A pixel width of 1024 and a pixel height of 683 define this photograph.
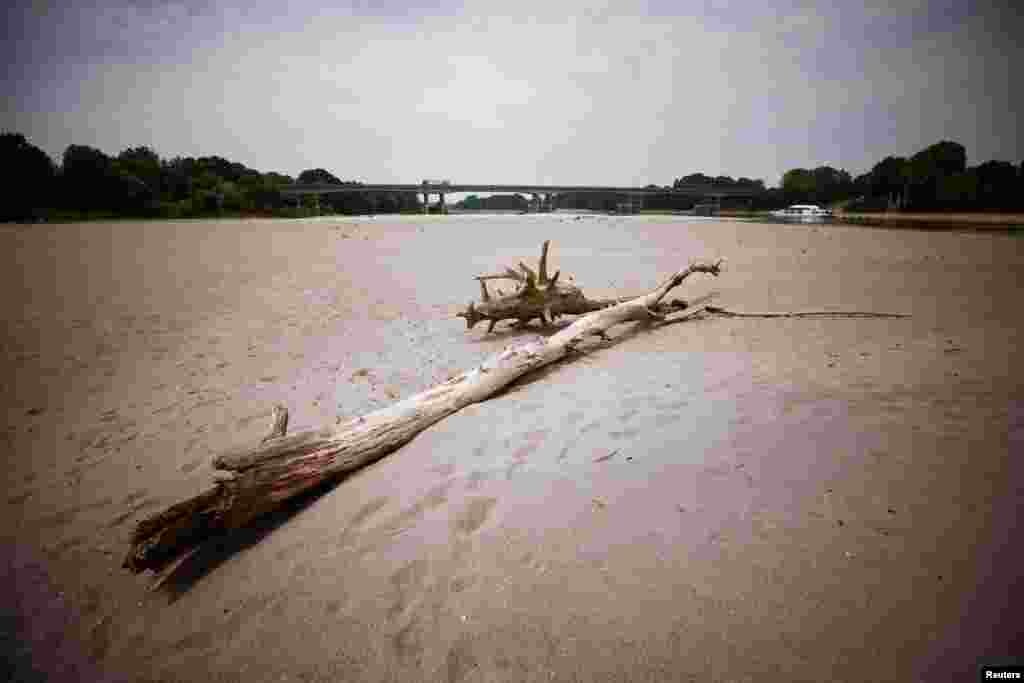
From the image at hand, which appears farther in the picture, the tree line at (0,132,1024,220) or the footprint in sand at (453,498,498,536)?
the tree line at (0,132,1024,220)

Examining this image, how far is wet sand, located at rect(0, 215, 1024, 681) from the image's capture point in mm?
1817

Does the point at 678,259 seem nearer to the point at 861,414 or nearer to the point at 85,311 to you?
the point at 861,414

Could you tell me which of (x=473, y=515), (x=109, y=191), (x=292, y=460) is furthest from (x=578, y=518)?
(x=109, y=191)

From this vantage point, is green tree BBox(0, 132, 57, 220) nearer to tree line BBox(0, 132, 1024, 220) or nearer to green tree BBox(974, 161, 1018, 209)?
tree line BBox(0, 132, 1024, 220)

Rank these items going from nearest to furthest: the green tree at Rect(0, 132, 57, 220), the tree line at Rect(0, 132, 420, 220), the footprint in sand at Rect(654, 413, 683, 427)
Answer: the footprint in sand at Rect(654, 413, 683, 427) < the green tree at Rect(0, 132, 57, 220) < the tree line at Rect(0, 132, 420, 220)

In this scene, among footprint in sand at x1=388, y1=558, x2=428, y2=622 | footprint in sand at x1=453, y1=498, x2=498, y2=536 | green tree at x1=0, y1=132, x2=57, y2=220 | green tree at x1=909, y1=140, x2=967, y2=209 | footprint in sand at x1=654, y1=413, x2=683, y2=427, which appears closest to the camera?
footprint in sand at x1=388, y1=558, x2=428, y2=622

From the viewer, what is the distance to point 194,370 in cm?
619

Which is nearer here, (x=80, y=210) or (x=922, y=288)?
(x=922, y=288)

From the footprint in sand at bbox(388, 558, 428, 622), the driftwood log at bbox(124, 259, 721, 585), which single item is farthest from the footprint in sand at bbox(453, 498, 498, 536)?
the driftwood log at bbox(124, 259, 721, 585)

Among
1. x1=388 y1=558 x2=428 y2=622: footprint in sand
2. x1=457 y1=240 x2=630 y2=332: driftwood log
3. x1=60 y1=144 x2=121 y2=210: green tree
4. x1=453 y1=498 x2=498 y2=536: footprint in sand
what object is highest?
x1=60 y1=144 x2=121 y2=210: green tree

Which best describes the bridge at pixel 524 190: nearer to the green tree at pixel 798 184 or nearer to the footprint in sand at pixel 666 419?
the green tree at pixel 798 184

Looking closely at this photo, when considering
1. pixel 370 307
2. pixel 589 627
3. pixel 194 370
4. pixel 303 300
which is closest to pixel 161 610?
pixel 589 627

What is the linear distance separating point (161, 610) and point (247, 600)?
57 cm

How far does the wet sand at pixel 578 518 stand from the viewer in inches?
71.6
